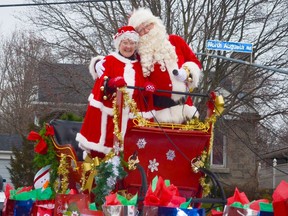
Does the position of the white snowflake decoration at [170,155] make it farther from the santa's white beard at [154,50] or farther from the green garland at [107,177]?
the santa's white beard at [154,50]

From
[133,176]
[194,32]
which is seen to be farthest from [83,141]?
[194,32]

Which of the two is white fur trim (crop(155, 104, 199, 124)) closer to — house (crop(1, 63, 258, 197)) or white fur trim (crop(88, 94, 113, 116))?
white fur trim (crop(88, 94, 113, 116))

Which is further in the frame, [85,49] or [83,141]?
[85,49]

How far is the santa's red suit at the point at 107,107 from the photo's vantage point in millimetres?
7395

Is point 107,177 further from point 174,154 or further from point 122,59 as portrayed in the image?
point 122,59

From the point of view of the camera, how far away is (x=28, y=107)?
3669 centimetres

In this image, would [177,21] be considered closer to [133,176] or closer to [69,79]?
[69,79]

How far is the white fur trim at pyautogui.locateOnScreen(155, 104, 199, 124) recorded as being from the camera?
24.7 feet

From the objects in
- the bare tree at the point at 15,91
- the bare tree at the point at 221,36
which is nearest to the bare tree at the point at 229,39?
the bare tree at the point at 221,36

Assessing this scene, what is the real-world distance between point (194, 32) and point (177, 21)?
645 millimetres

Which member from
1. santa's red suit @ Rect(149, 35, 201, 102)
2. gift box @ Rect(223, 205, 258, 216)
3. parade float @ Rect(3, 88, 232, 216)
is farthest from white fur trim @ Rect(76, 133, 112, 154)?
gift box @ Rect(223, 205, 258, 216)

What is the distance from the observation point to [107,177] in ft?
22.0

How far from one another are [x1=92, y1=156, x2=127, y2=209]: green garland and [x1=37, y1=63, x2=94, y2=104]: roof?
15846mm

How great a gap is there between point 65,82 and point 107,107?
1584 centimetres
